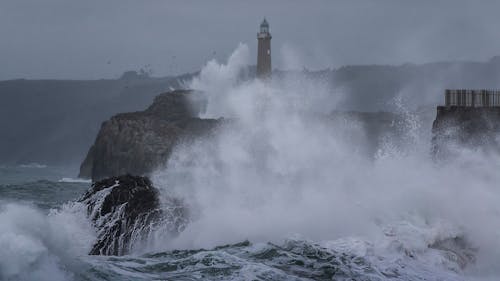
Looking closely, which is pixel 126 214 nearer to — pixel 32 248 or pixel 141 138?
pixel 32 248

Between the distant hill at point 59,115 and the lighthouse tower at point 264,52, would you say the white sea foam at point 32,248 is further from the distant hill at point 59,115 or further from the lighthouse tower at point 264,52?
the distant hill at point 59,115

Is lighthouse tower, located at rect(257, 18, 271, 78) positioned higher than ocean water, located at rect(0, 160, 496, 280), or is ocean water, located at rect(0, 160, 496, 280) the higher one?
lighthouse tower, located at rect(257, 18, 271, 78)

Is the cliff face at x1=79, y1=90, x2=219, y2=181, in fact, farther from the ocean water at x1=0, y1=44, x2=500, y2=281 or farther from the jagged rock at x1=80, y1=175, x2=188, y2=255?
the jagged rock at x1=80, y1=175, x2=188, y2=255

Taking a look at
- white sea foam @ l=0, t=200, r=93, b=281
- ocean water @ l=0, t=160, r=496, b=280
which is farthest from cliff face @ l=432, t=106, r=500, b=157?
white sea foam @ l=0, t=200, r=93, b=281

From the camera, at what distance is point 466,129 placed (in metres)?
22.5

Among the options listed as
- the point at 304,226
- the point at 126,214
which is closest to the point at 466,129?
the point at 304,226

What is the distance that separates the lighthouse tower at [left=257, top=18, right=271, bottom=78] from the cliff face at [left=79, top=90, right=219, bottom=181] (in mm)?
5502

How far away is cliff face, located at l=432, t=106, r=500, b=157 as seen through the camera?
22047 millimetres

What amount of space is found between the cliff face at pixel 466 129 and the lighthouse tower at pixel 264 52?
40543mm

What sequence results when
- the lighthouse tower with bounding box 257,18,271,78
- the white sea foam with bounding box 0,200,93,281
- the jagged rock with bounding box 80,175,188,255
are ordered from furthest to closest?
the lighthouse tower with bounding box 257,18,271,78 → the jagged rock with bounding box 80,175,188,255 → the white sea foam with bounding box 0,200,93,281

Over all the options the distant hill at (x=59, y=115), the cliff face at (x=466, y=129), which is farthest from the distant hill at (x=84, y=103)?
the cliff face at (x=466, y=129)

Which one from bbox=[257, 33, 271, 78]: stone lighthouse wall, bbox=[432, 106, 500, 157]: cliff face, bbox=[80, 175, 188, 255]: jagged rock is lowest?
bbox=[80, 175, 188, 255]: jagged rock

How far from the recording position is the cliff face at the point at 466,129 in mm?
22047

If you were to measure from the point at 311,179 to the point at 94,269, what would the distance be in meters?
8.62
